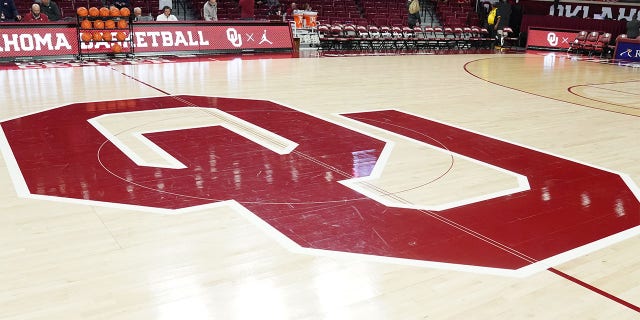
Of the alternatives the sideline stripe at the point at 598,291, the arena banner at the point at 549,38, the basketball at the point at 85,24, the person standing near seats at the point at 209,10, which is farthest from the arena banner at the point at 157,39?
the sideline stripe at the point at 598,291

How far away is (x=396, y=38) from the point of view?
62.6 ft

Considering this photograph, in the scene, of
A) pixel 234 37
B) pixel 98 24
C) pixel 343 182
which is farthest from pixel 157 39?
pixel 343 182

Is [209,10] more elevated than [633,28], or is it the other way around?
[209,10]

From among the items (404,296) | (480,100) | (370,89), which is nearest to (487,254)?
(404,296)

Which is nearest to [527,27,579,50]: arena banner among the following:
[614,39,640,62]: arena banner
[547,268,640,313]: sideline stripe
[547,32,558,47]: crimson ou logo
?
[547,32,558,47]: crimson ou logo

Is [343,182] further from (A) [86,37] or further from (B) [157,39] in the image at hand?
(B) [157,39]

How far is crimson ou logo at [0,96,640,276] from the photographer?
3.81m

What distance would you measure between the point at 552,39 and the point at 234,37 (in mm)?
11961

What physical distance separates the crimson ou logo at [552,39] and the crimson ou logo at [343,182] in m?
15.6

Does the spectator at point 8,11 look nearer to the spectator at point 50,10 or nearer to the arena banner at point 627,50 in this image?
the spectator at point 50,10

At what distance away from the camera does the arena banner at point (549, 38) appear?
20469mm

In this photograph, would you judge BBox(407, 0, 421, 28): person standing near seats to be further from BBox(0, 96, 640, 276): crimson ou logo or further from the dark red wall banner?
BBox(0, 96, 640, 276): crimson ou logo

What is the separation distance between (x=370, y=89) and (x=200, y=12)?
9288 millimetres

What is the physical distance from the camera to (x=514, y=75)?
1320cm
